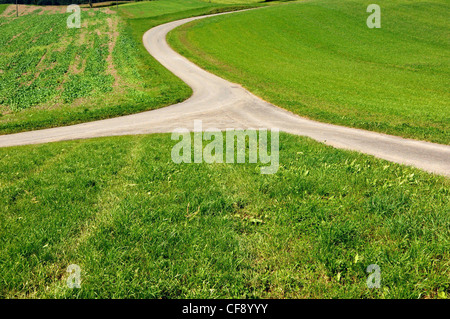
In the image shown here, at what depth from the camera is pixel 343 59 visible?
40.3 m

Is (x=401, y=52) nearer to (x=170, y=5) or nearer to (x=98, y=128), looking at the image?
(x=98, y=128)

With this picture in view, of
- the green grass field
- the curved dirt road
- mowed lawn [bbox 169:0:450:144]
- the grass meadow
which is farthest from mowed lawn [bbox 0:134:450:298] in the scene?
the green grass field

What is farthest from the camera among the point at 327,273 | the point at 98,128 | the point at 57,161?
the point at 98,128

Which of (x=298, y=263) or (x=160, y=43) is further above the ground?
(x=160, y=43)

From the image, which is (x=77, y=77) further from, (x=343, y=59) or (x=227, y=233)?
(x=343, y=59)

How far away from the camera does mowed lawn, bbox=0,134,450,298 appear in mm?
3803

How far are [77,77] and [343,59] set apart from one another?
3505 cm

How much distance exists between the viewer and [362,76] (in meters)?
30.7

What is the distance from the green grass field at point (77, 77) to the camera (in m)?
20.9

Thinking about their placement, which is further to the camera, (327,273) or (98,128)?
(98,128)

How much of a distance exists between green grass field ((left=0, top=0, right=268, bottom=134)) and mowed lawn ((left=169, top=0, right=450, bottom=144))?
26.7 feet

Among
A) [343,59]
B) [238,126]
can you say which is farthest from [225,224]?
[343,59]
